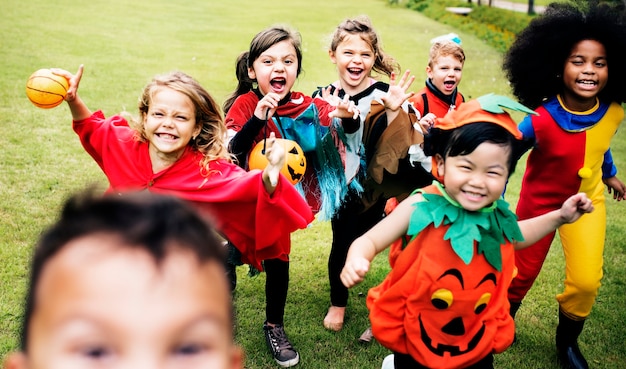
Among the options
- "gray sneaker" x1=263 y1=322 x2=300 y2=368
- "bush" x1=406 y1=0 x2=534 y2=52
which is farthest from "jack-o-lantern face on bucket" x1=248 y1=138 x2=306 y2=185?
"bush" x1=406 y1=0 x2=534 y2=52

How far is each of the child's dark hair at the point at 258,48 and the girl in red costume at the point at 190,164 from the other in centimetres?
55

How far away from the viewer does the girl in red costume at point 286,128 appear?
133 inches

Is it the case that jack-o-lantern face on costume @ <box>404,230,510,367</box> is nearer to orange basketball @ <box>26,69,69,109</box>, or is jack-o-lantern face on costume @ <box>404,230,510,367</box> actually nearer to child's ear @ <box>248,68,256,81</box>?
child's ear @ <box>248,68,256,81</box>

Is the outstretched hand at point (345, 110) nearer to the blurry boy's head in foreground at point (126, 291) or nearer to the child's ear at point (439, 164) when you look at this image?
the child's ear at point (439, 164)

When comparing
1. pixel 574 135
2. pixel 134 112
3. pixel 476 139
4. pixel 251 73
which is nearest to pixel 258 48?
pixel 251 73

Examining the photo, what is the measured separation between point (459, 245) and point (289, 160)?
1233 mm

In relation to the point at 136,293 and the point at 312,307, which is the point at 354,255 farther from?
the point at 312,307

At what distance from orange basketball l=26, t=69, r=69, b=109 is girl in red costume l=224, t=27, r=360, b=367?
925 mm

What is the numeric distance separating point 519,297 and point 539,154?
91 centimetres

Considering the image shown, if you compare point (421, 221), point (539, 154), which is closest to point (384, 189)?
point (539, 154)

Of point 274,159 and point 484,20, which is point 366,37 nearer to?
point 274,159

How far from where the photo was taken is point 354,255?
2207mm

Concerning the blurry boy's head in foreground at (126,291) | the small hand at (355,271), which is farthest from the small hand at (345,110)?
the blurry boy's head in foreground at (126,291)

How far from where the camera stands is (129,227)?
0.97 metres
